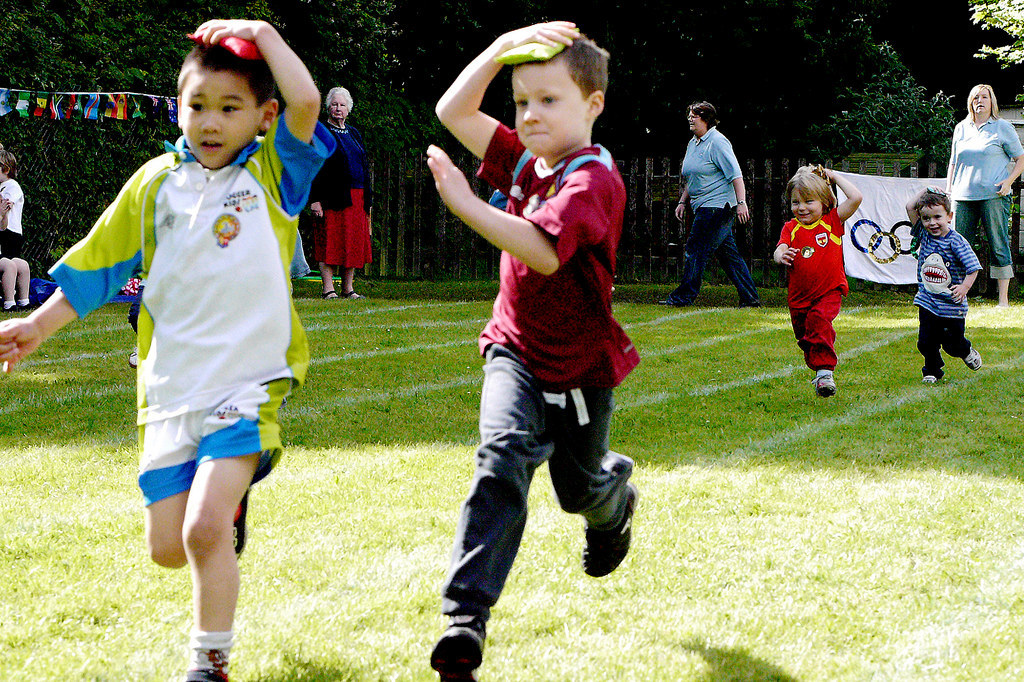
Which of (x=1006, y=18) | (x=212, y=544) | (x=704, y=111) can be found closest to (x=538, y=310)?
(x=212, y=544)

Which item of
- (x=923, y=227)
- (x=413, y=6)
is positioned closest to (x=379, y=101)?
(x=413, y=6)

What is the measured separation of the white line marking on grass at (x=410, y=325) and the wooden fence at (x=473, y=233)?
5612 mm

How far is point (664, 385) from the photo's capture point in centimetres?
786

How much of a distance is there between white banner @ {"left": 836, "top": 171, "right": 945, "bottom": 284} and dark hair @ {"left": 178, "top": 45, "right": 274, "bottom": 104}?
12653mm

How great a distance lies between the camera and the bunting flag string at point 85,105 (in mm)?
12920

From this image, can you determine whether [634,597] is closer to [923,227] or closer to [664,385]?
[664,385]

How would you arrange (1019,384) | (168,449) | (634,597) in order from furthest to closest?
(1019,384) < (634,597) < (168,449)

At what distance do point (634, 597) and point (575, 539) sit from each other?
0.63 meters

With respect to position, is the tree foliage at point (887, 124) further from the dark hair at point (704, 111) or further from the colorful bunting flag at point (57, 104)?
the colorful bunting flag at point (57, 104)

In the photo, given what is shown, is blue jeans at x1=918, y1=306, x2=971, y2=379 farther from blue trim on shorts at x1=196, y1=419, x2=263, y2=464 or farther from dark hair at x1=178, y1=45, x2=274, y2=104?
blue trim on shorts at x1=196, y1=419, x2=263, y2=464

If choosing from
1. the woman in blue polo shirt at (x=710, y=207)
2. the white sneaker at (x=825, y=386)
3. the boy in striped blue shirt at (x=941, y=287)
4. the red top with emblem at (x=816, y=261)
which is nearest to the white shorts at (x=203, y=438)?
the white sneaker at (x=825, y=386)

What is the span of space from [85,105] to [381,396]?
8098 mm

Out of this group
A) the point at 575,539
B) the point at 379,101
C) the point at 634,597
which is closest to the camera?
the point at 634,597

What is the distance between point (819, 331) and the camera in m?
7.67
